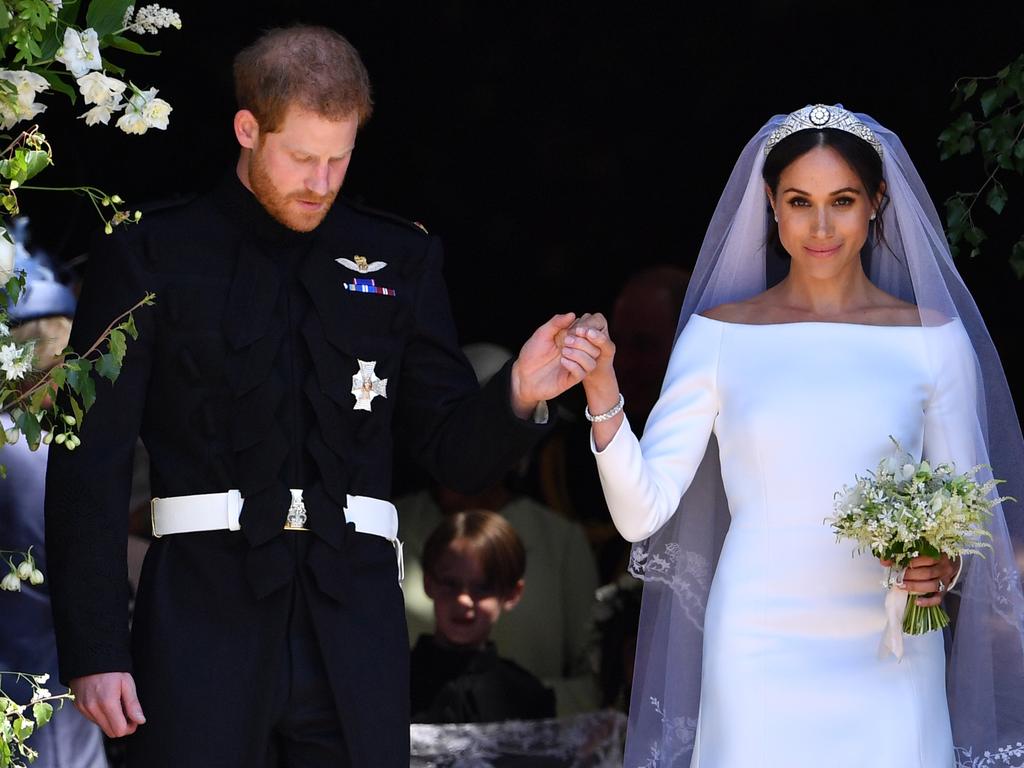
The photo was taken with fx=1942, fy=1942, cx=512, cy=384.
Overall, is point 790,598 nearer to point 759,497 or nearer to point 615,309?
point 759,497

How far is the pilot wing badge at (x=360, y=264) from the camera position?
4.07m

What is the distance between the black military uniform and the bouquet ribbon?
84 centimetres

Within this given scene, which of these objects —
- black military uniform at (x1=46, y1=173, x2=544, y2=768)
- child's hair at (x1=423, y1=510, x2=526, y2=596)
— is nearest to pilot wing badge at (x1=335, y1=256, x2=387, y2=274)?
black military uniform at (x1=46, y1=173, x2=544, y2=768)

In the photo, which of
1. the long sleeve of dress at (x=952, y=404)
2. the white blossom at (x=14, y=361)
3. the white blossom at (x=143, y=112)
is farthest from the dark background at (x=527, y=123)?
the white blossom at (x=14, y=361)

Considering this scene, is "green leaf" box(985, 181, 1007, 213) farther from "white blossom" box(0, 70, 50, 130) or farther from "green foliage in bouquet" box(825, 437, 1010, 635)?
"white blossom" box(0, 70, 50, 130)

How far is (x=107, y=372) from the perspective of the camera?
3.35m

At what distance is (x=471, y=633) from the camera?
21.8ft

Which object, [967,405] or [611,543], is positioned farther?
[611,543]

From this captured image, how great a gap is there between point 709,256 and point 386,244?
821 millimetres

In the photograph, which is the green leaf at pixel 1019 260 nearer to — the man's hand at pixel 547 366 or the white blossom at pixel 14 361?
the man's hand at pixel 547 366

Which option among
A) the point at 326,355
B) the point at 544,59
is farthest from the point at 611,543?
the point at 326,355

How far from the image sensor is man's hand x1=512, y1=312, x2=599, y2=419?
385 centimetres

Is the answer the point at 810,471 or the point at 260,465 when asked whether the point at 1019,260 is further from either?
the point at 260,465

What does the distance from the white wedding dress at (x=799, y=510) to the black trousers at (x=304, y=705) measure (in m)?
0.72
